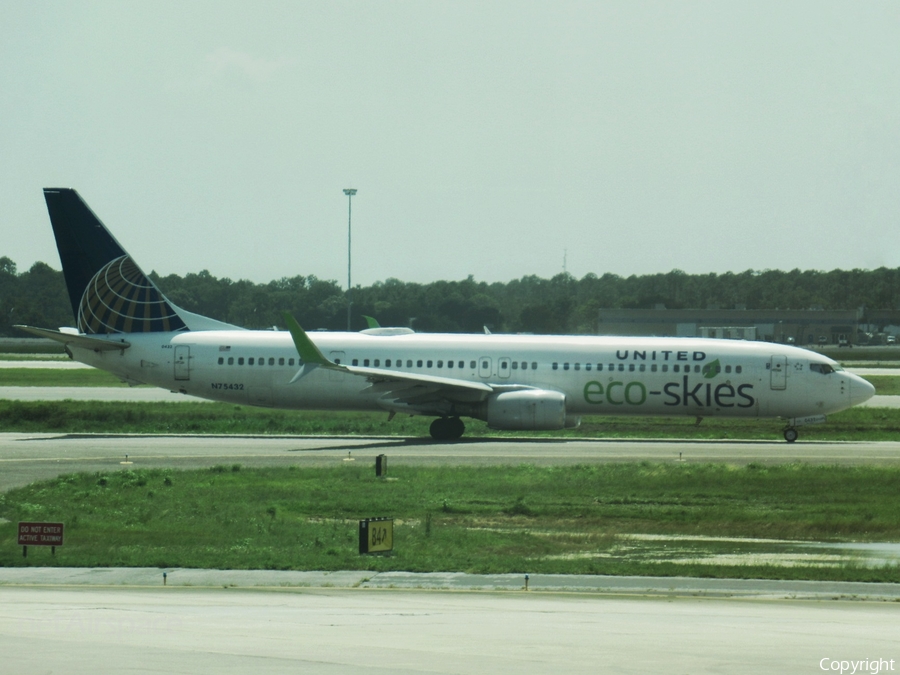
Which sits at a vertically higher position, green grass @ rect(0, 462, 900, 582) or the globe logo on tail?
the globe logo on tail

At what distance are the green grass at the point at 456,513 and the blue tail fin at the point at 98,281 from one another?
1489cm

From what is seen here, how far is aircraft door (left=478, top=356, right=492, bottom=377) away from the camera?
40375 millimetres

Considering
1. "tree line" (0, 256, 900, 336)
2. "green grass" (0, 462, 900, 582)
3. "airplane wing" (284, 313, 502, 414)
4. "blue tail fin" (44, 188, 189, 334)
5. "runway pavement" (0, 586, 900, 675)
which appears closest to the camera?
"runway pavement" (0, 586, 900, 675)

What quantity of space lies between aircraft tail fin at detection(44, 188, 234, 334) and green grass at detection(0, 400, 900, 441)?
4.27 metres

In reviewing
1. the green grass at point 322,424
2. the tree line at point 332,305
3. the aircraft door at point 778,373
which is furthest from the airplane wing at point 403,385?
the tree line at point 332,305

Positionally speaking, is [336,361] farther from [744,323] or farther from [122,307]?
[744,323]

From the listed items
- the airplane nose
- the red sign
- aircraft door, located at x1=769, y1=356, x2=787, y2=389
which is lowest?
the red sign

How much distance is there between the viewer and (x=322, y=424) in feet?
147

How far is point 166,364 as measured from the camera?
136 feet

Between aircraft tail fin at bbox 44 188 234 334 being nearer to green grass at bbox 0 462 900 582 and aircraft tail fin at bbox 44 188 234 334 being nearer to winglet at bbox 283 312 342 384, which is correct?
winglet at bbox 283 312 342 384

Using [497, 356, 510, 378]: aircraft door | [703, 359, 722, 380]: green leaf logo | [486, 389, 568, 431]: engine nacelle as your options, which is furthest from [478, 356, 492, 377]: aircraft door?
[703, 359, 722, 380]: green leaf logo

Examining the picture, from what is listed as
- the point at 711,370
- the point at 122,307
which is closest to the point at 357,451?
the point at 122,307

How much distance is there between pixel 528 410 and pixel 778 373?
9.13 metres

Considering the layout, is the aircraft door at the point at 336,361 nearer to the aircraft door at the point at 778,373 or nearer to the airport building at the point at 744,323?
the aircraft door at the point at 778,373
